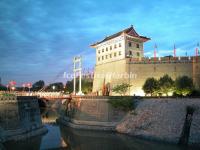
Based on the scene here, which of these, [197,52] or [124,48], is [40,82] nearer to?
[124,48]

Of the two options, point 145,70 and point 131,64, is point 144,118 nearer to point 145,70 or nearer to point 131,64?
point 145,70

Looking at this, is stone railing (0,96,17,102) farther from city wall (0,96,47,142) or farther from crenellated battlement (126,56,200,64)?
crenellated battlement (126,56,200,64)

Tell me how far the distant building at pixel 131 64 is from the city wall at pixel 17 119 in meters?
22.6

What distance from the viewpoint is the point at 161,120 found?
3008cm

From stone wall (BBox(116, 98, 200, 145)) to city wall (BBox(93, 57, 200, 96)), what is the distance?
41.8 feet

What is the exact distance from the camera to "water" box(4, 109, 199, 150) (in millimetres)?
25250

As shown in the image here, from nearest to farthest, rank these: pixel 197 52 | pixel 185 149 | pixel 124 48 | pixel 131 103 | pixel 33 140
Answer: pixel 185 149, pixel 33 140, pixel 131 103, pixel 197 52, pixel 124 48

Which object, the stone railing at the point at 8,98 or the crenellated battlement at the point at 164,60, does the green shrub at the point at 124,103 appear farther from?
the crenellated battlement at the point at 164,60

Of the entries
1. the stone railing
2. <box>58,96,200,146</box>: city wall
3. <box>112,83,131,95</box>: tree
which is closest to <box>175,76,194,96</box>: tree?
<box>58,96,200,146</box>: city wall

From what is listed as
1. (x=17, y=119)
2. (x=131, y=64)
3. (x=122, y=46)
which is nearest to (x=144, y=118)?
(x=17, y=119)

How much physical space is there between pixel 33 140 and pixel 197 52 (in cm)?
3252

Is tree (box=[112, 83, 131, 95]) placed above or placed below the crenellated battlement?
below

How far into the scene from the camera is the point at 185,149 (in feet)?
78.8

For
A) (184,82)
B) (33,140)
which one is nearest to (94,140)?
(33,140)
